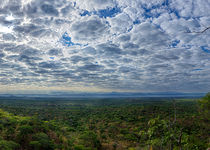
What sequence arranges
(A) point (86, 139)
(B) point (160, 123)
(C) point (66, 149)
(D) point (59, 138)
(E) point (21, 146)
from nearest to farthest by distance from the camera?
(B) point (160, 123), (E) point (21, 146), (C) point (66, 149), (D) point (59, 138), (A) point (86, 139)

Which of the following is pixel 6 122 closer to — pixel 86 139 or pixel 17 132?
pixel 17 132

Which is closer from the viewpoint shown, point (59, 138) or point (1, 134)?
point (1, 134)

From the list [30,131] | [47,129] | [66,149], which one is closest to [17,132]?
[30,131]

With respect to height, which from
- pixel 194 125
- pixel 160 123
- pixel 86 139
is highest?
pixel 160 123


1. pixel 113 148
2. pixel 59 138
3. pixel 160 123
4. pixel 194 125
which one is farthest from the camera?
pixel 194 125

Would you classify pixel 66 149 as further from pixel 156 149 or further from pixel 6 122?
pixel 156 149

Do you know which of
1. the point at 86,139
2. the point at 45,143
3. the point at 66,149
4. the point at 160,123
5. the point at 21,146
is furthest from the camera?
the point at 86,139

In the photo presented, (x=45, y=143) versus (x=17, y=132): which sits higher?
(x=17, y=132)

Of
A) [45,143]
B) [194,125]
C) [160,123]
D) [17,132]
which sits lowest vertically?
[194,125]

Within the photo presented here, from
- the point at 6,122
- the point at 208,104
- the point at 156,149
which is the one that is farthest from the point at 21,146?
the point at 208,104

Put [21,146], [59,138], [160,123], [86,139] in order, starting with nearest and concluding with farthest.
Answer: [160,123] < [21,146] < [59,138] < [86,139]
